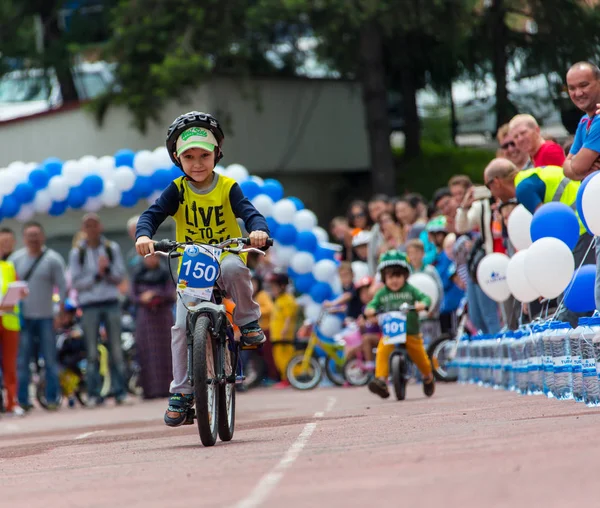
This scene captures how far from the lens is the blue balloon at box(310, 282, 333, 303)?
2205cm

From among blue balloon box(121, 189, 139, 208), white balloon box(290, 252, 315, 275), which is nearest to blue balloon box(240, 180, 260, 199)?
white balloon box(290, 252, 315, 275)

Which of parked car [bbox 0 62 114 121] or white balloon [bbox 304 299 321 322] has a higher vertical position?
parked car [bbox 0 62 114 121]

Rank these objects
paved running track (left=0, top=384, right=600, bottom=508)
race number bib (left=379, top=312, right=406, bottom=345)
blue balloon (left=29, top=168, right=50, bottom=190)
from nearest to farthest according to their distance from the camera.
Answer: paved running track (left=0, top=384, right=600, bottom=508) → race number bib (left=379, top=312, right=406, bottom=345) → blue balloon (left=29, top=168, right=50, bottom=190)

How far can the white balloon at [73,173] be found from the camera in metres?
22.0

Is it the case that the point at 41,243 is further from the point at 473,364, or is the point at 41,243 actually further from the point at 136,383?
the point at 473,364

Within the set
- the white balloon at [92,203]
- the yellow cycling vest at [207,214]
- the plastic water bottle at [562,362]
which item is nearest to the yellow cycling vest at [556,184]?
the plastic water bottle at [562,362]

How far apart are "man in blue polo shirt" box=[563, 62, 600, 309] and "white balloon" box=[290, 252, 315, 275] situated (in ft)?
37.6

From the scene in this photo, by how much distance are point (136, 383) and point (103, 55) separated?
30.6ft

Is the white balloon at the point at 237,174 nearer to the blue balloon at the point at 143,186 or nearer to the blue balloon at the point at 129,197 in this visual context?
the blue balloon at the point at 143,186

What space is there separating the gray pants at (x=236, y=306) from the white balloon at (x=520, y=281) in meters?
3.51

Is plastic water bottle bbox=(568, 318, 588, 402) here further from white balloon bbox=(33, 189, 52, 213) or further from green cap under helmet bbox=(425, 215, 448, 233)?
white balloon bbox=(33, 189, 52, 213)

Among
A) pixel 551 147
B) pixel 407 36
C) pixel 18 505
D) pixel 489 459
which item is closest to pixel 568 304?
pixel 551 147

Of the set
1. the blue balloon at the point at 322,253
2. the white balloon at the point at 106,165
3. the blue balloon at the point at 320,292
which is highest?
the white balloon at the point at 106,165

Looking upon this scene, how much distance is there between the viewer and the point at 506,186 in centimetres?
1430
